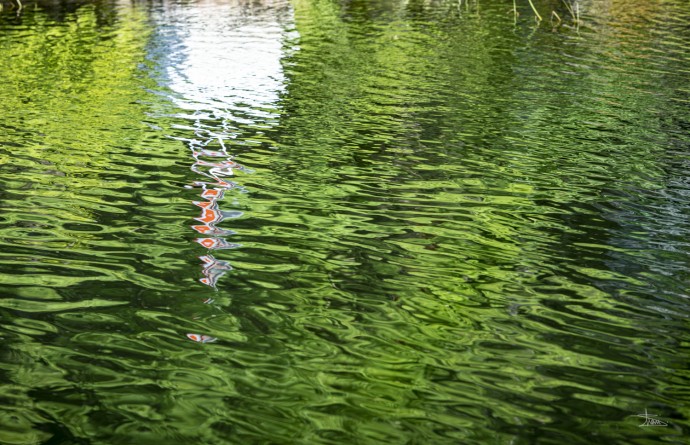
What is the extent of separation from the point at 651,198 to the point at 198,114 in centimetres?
840

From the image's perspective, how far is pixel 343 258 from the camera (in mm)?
9164

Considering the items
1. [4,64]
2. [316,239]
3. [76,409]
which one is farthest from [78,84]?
[76,409]

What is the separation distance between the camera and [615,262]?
29.9ft

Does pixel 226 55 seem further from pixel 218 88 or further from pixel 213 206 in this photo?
pixel 213 206

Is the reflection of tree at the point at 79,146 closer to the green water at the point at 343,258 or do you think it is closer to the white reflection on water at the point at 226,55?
the green water at the point at 343,258

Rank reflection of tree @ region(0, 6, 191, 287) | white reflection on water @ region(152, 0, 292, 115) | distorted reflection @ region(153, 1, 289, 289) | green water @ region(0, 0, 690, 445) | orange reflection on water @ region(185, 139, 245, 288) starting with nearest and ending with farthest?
green water @ region(0, 0, 690, 445)
orange reflection on water @ region(185, 139, 245, 288)
reflection of tree @ region(0, 6, 191, 287)
distorted reflection @ region(153, 1, 289, 289)
white reflection on water @ region(152, 0, 292, 115)

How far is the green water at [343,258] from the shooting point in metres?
6.27

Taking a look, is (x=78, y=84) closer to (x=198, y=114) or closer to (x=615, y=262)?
(x=198, y=114)

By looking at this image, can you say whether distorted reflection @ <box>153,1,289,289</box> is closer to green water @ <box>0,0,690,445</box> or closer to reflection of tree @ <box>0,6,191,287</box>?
green water @ <box>0,0,690,445</box>

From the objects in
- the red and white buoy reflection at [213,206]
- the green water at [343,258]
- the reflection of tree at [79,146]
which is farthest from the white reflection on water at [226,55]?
the red and white buoy reflection at [213,206]

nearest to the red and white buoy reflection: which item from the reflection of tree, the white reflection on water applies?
the reflection of tree

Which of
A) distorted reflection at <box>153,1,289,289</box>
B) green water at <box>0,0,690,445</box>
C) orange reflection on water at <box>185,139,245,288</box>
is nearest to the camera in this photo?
green water at <box>0,0,690,445</box>

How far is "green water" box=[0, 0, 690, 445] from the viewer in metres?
6.27

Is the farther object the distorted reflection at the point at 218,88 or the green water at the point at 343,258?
the distorted reflection at the point at 218,88
